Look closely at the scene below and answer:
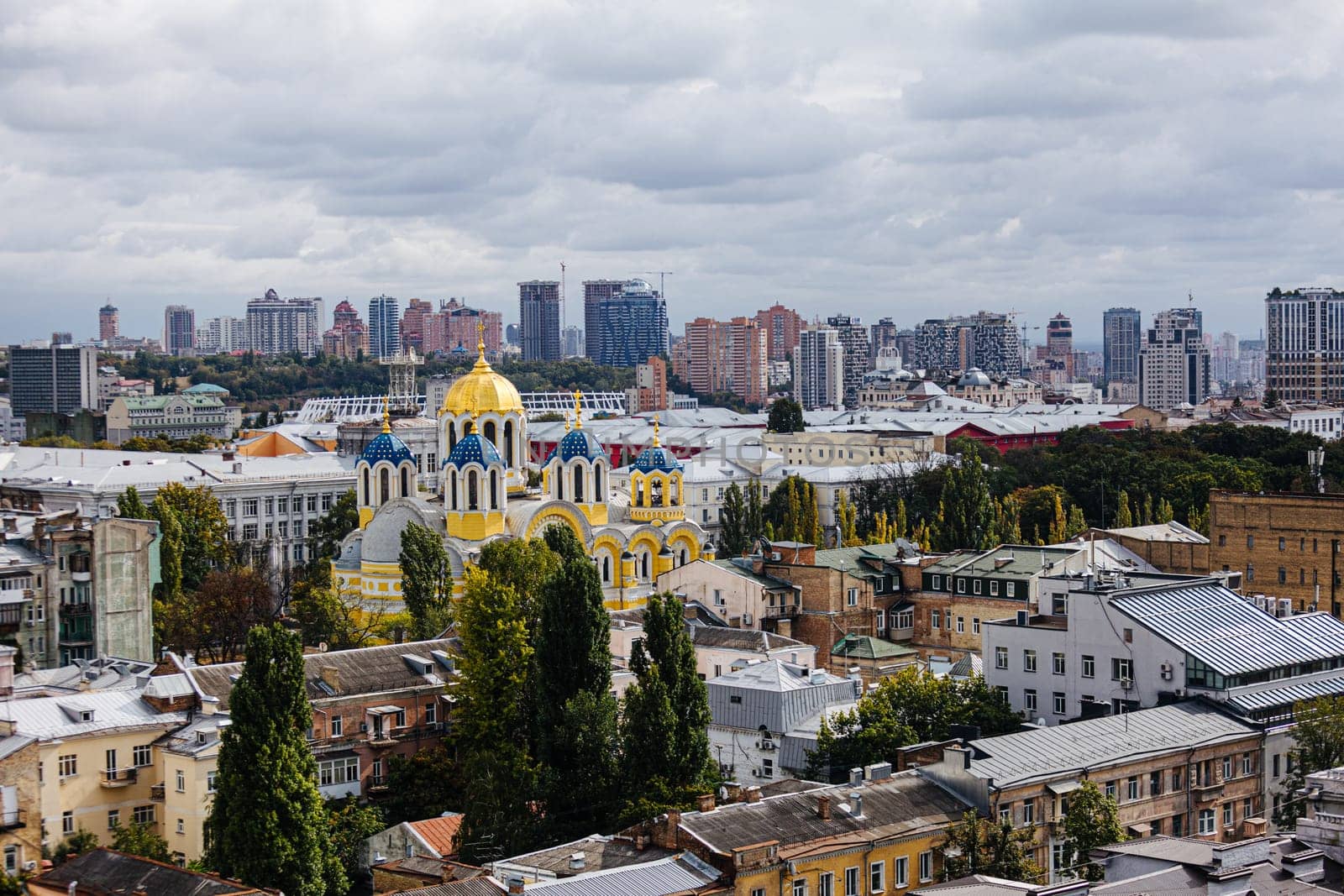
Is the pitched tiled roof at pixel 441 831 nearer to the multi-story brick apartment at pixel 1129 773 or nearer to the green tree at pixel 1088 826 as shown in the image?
the multi-story brick apartment at pixel 1129 773

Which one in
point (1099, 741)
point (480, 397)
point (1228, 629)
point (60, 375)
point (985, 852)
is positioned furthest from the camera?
point (60, 375)

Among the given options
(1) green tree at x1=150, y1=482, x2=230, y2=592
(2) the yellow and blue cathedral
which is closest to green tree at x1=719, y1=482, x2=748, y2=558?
(2) the yellow and blue cathedral

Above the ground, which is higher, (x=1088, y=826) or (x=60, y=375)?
(x=60, y=375)

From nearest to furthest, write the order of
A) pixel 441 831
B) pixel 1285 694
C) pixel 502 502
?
pixel 441 831
pixel 1285 694
pixel 502 502

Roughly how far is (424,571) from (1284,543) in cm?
2445

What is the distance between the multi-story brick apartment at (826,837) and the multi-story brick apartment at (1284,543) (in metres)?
25.8

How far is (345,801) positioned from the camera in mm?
39031

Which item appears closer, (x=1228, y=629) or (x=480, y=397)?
(x=1228, y=629)

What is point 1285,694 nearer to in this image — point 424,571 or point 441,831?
point 441,831

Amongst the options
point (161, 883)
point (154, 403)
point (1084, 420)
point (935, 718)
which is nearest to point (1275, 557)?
point (935, 718)

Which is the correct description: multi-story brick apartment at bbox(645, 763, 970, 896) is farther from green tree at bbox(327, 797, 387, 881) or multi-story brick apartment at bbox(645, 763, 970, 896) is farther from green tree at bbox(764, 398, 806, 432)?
green tree at bbox(764, 398, 806, 432)

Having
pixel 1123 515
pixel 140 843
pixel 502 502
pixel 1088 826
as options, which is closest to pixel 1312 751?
pixel 1088 826

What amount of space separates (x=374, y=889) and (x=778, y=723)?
1048 cm

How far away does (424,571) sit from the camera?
186 feet
